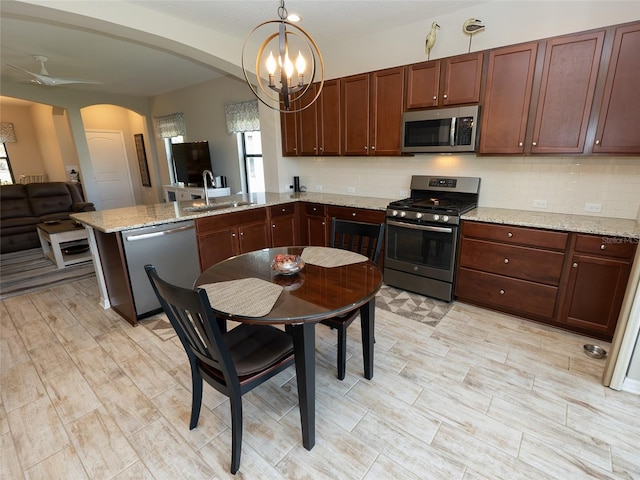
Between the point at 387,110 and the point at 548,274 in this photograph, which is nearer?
the point at 548,274

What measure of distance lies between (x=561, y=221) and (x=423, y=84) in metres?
1.75

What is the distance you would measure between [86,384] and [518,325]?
3.33 meters

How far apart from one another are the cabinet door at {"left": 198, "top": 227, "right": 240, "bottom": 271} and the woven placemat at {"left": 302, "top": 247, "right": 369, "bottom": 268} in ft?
4.65

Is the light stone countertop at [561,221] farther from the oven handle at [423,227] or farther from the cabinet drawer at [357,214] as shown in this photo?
the cabinet drawer at [357,214]

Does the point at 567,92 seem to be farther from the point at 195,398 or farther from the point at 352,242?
the point at 195,398

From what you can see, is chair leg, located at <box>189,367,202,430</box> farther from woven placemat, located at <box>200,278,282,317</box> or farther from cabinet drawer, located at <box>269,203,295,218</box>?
cabinet drawer, located at <box>269,203,295,218</box>

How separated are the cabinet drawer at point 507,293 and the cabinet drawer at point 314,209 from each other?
1.75 metres

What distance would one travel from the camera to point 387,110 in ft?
11.0

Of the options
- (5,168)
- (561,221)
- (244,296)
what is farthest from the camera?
(5,168)

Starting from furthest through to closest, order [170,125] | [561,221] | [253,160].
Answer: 1. [170,125]
2. [253,160]
3. [561,221]

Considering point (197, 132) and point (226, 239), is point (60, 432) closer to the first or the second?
point (226, 239)

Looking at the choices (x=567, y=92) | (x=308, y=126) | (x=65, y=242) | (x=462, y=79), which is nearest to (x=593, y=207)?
(x=567, y=92)

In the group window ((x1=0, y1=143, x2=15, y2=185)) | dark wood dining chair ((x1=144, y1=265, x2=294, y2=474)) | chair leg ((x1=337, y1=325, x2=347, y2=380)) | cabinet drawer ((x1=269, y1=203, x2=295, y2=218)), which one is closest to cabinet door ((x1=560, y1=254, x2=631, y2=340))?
chair leg ((x1=337, y1=325, x2=347, y2=380))

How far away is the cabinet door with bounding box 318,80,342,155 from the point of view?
374 centimetres
